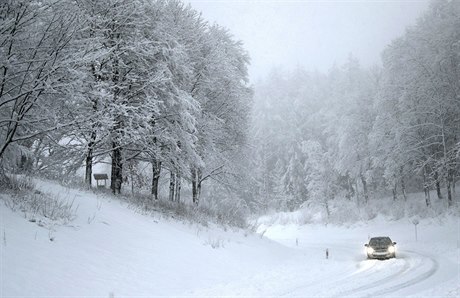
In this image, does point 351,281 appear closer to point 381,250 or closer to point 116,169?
point 381,250

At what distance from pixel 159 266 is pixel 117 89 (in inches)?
353

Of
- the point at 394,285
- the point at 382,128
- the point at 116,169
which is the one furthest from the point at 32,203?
the point at 382,128

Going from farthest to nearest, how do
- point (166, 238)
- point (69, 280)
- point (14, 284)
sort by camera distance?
point (166, 238) < point (69, 280) < point (14, 284)

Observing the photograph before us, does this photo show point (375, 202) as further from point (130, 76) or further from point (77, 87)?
point (77, 87)

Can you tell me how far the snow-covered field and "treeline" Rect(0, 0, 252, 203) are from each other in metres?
2.35

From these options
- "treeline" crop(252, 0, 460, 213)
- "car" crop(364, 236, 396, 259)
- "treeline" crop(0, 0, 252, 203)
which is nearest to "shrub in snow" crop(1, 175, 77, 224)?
"treeline" crop(0, 0, 252, 203)

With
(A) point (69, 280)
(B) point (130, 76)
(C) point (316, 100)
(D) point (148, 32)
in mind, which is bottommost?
(A) point (69, 280)

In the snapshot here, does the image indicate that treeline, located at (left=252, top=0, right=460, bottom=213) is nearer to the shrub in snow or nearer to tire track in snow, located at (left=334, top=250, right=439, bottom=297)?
tire track in snow, located at (left=334, top=250, right=439, bottom=297)

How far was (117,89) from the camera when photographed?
53.4 feet

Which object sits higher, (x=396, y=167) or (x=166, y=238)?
(x=396, y=167)

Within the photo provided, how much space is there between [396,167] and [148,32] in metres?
24.4

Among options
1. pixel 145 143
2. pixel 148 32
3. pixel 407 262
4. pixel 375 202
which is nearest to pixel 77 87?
pixel 145 143

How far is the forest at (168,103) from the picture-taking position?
8914 millimetres

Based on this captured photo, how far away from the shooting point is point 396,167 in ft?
104
